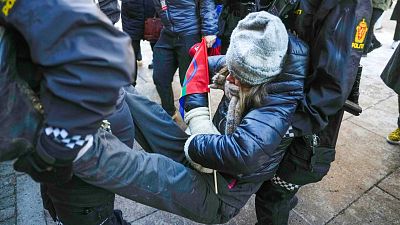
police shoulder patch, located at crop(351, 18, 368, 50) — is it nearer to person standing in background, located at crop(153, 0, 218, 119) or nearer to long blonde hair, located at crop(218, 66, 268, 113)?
long blonde hair, located at crop(218, 66, 268, 113)

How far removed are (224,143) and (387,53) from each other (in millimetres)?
5528

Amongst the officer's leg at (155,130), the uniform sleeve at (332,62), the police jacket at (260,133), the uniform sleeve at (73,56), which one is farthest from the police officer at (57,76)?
the uniform sleeve at (332,62)

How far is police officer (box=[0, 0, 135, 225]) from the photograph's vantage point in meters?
0.93

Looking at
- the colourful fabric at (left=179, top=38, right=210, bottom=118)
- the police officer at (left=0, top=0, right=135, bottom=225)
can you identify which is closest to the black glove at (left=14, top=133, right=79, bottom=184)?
the police officer at (left=0, top=0, right=135, bottom=225)

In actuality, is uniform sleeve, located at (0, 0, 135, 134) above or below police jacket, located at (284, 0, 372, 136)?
above

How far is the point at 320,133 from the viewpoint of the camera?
6.21 feet

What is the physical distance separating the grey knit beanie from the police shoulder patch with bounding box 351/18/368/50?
0.31 metres

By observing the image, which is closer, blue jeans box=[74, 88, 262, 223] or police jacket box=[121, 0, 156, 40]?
blue jeans box=[74, 88, 262, 223]

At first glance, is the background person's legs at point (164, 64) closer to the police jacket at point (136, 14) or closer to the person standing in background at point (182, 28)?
the person standing in background at point (182, 28)

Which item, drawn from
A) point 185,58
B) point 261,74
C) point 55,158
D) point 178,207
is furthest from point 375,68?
point 55,158

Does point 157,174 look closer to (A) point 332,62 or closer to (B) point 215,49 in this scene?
(A) point 332,62

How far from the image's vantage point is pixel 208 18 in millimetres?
3264

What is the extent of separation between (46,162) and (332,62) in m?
1.23

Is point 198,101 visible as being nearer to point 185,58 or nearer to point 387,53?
point 185,58
